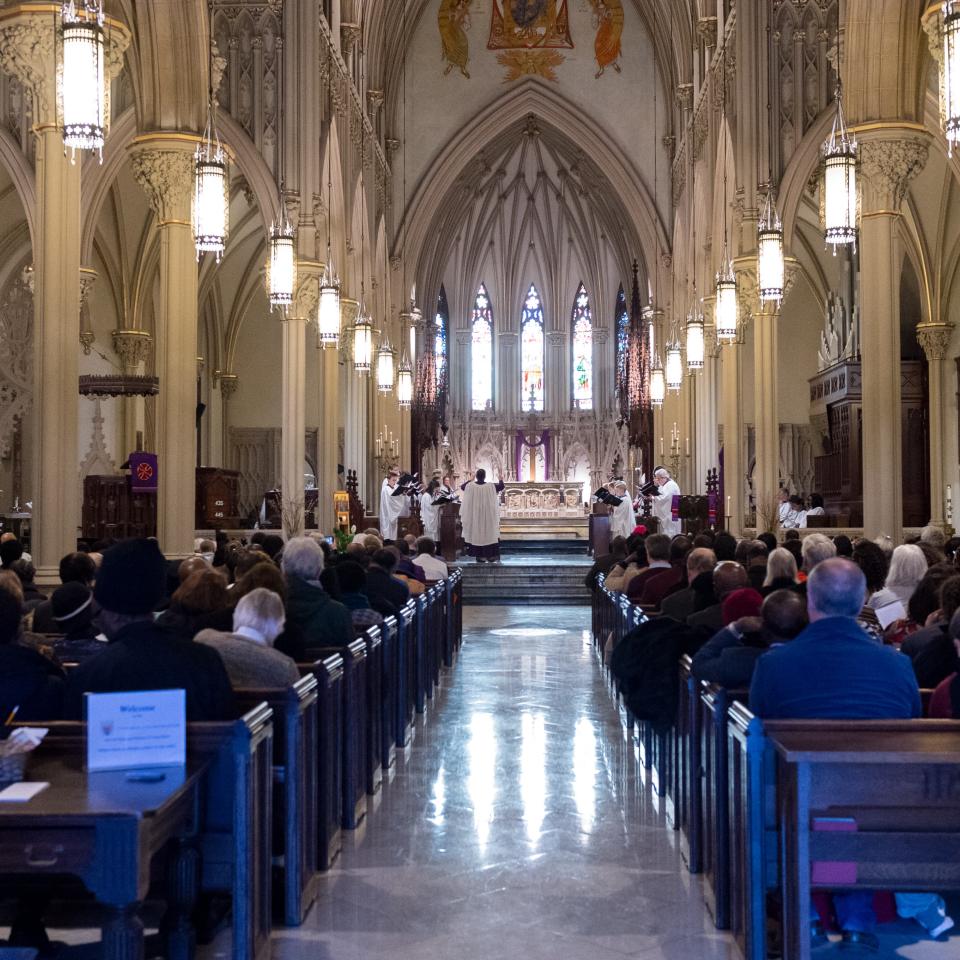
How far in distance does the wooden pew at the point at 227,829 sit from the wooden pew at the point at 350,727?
170 cm

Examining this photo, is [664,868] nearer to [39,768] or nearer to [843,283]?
[39,768]

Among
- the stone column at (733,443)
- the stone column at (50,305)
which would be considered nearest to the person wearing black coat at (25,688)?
the stone column at (50,305)

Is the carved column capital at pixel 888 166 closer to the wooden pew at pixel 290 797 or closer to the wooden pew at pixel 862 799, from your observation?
the wooden pew at pixel 290 797

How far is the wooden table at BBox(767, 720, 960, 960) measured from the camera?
135 inches

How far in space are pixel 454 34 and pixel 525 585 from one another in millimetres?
16481

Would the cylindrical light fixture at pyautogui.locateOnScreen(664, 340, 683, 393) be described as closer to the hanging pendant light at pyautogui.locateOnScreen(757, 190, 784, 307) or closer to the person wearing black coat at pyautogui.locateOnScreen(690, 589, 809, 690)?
the hanging pendant light at pyautogui.locateOnScreen(757, 190, 784, 307)

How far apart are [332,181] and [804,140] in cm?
826

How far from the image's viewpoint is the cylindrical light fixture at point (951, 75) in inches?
321

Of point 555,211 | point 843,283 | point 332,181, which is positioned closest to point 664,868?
point 332,181

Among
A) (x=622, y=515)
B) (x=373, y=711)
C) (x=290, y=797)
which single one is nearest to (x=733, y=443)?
(x=622, y=515)

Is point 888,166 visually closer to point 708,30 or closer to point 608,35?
point 708,30

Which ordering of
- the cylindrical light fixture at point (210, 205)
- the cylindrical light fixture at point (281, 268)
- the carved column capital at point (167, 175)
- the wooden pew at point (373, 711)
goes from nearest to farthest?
1. the wooden pew at point (373, 711)
2. the cylindrical light fixture at point (210, 205)
3. the carved column capital at point (167, 175)
4. the cylindrical light fixture at point (281, 268)

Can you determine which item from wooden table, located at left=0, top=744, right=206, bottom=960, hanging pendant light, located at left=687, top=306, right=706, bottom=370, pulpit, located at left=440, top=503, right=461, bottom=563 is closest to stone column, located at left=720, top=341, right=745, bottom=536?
hanging pendant light, located at left=687, top=306, right=706, bottom=370

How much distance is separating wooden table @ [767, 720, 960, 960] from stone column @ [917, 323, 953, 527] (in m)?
20.8
